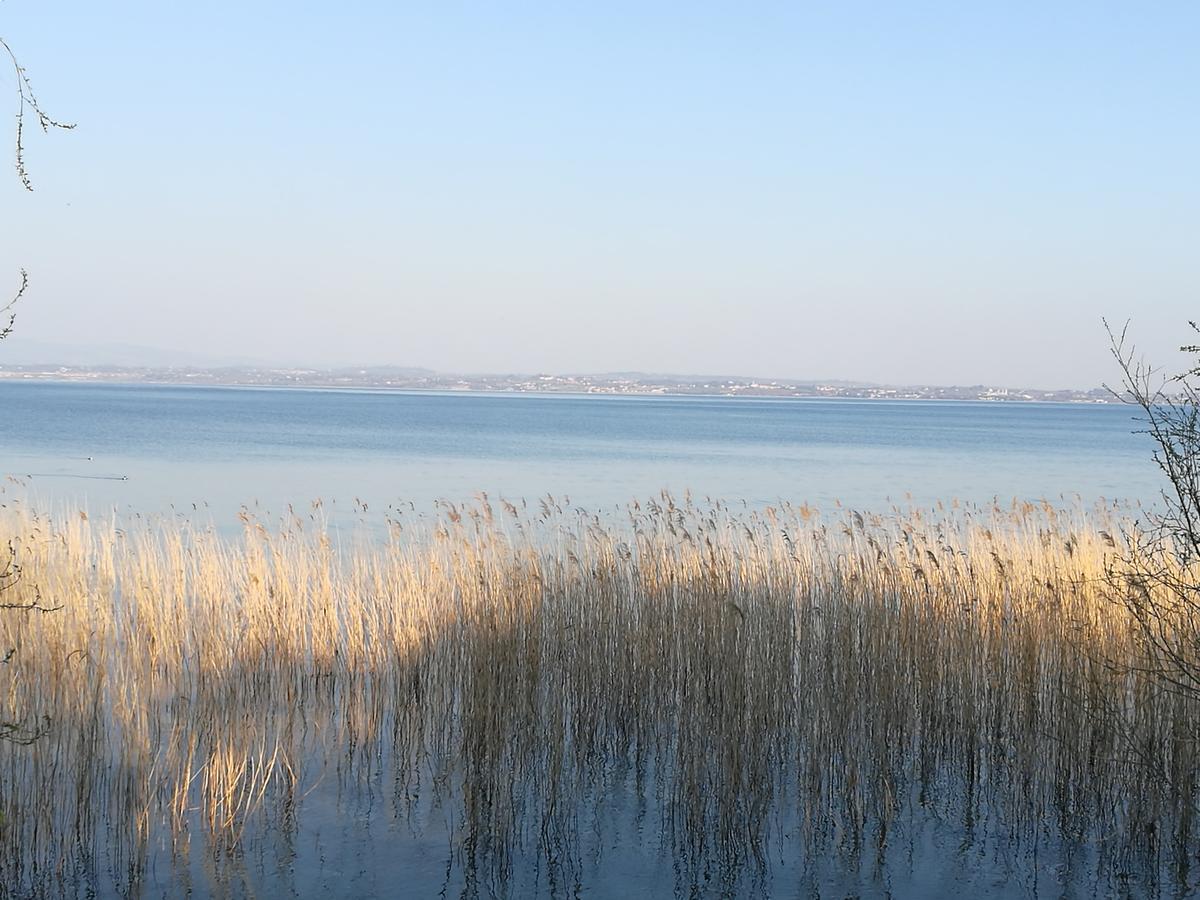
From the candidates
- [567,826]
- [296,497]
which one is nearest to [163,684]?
[567,826]

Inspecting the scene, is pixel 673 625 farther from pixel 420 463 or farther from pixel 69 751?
pixel 420 463

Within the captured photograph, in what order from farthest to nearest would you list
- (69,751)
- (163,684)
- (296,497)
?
1. (296,497)
2. (163,684)
3. (69,751)

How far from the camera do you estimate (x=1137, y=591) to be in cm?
651

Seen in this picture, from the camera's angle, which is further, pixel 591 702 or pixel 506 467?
pixel 506 467

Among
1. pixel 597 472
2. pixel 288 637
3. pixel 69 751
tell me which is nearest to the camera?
pixel 69 751

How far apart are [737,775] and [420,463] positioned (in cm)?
2851

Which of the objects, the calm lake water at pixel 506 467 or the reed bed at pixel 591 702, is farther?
the calm lake water at pixel 506 467

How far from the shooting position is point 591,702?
6688mm

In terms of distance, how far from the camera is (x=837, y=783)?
588 cm

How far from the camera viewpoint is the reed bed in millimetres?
5430

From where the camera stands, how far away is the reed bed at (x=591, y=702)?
5.43m

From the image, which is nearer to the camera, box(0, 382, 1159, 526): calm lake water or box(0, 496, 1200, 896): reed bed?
box(0, 496, 1200, 896): reed bed

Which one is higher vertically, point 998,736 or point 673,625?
point 673,625

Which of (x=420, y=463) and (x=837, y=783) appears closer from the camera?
(x=837, y=783)
